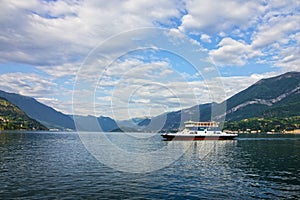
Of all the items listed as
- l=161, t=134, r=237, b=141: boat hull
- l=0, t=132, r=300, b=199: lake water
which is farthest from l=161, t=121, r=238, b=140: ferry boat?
l=0, t=132, r=300, b=199: lake water

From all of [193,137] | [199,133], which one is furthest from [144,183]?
[199,133]

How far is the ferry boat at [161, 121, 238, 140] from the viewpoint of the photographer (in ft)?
573

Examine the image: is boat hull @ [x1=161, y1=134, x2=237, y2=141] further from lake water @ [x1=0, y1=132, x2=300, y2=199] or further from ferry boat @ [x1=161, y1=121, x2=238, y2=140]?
lake water @ [x1=0, y1=132, x2=300, y2=199]

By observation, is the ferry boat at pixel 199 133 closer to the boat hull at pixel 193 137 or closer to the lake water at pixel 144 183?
the boat hull at pixel 193 137

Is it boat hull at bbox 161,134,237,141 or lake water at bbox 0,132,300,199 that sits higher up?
boat hull at bbox 161,134,237,141

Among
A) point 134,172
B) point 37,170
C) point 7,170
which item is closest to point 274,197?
point 134,172

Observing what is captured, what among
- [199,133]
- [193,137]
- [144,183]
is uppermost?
[199,133]

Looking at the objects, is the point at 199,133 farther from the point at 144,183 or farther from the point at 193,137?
the point at 144,183

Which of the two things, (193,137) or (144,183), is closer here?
(144,183)

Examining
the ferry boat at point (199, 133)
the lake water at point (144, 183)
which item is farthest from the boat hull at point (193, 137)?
the lake water at point (144, 183)

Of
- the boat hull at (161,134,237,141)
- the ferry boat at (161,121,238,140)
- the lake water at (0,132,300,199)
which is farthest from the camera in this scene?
the ferry boat at (161,121,238,140)

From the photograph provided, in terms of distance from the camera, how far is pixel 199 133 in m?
182

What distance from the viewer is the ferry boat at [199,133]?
174750mm

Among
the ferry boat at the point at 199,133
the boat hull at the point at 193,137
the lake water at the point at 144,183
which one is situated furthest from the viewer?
the ferry boat at the point at 199,133
